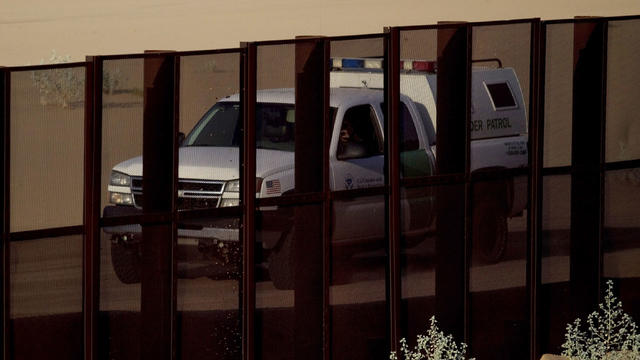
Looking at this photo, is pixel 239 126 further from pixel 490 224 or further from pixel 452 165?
pixel 490 224

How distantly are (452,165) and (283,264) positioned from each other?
148 cm

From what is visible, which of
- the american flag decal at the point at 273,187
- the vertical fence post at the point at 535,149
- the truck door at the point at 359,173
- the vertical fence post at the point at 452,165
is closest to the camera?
the american flag decal at the point at 273,187

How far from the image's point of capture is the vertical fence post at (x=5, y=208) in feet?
22.7

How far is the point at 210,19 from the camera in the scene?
44.9 m

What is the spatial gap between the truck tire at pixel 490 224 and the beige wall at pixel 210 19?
28736 mm

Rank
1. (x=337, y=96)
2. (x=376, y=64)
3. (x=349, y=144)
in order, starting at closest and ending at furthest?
(x=376, y=64)
(x=349, y=144)
(x=337, y=96)

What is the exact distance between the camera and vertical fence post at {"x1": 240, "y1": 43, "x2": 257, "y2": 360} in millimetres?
7926

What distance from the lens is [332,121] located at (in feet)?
31.3

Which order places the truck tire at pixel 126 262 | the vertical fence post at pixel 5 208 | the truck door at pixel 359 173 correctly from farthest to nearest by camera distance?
the truck door at pixel 359 173
the truck tire at pixel 126 262
the vertical fence post at pixel 5 208

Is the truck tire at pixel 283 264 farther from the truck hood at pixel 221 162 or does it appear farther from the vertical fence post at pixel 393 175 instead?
the vertical fence post at pixel 393 175

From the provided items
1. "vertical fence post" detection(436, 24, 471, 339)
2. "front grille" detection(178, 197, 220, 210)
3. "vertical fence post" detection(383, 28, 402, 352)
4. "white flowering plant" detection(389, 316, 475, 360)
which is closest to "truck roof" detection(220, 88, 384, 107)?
"vertical fence post" detection(383, 28, 402, 352)

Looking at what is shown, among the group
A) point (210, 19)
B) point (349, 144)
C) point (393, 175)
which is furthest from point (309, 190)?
point (210, 19)

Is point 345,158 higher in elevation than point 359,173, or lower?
higher

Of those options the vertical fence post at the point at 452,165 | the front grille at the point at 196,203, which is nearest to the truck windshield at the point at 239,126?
the front grille at the point at 196,203
